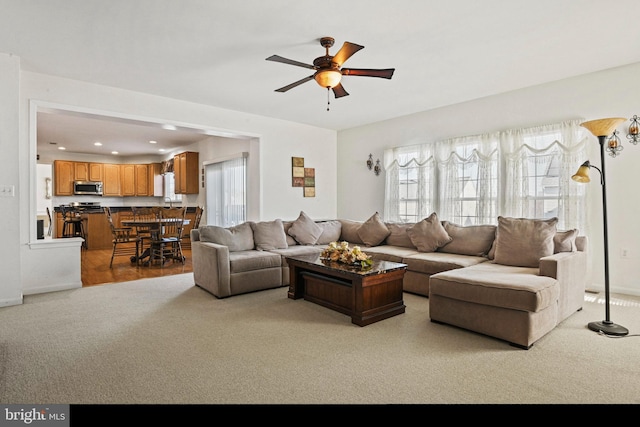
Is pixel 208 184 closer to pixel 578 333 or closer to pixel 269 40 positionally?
pixel 269 40

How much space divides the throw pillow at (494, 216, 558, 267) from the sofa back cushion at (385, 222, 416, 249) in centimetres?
133

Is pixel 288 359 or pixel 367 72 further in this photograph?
pixel 367 72

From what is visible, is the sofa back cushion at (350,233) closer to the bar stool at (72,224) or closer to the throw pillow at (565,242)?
the throw pillow at (565,242)

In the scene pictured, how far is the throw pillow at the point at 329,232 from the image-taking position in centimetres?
585

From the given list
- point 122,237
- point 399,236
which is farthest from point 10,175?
point 399,236

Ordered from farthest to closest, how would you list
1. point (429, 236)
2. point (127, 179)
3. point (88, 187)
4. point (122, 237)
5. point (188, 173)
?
point (127, 179)
point (88, 187)
point (188, 173)
point (122, 237)
point (429, 236)

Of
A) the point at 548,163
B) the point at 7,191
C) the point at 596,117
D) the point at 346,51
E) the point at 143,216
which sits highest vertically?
the point at 346,51

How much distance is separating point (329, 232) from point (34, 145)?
159 inches

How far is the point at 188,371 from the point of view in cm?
228

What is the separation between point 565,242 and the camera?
3646 millimetres

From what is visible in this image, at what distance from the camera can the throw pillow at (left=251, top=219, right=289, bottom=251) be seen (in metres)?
4.98

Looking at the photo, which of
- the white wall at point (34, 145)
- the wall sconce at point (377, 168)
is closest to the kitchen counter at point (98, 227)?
the white wall at point (34, 145)

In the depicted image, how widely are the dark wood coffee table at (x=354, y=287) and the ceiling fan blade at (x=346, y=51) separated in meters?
1.85

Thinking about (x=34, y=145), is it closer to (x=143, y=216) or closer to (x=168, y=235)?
(x=168, y=235)
